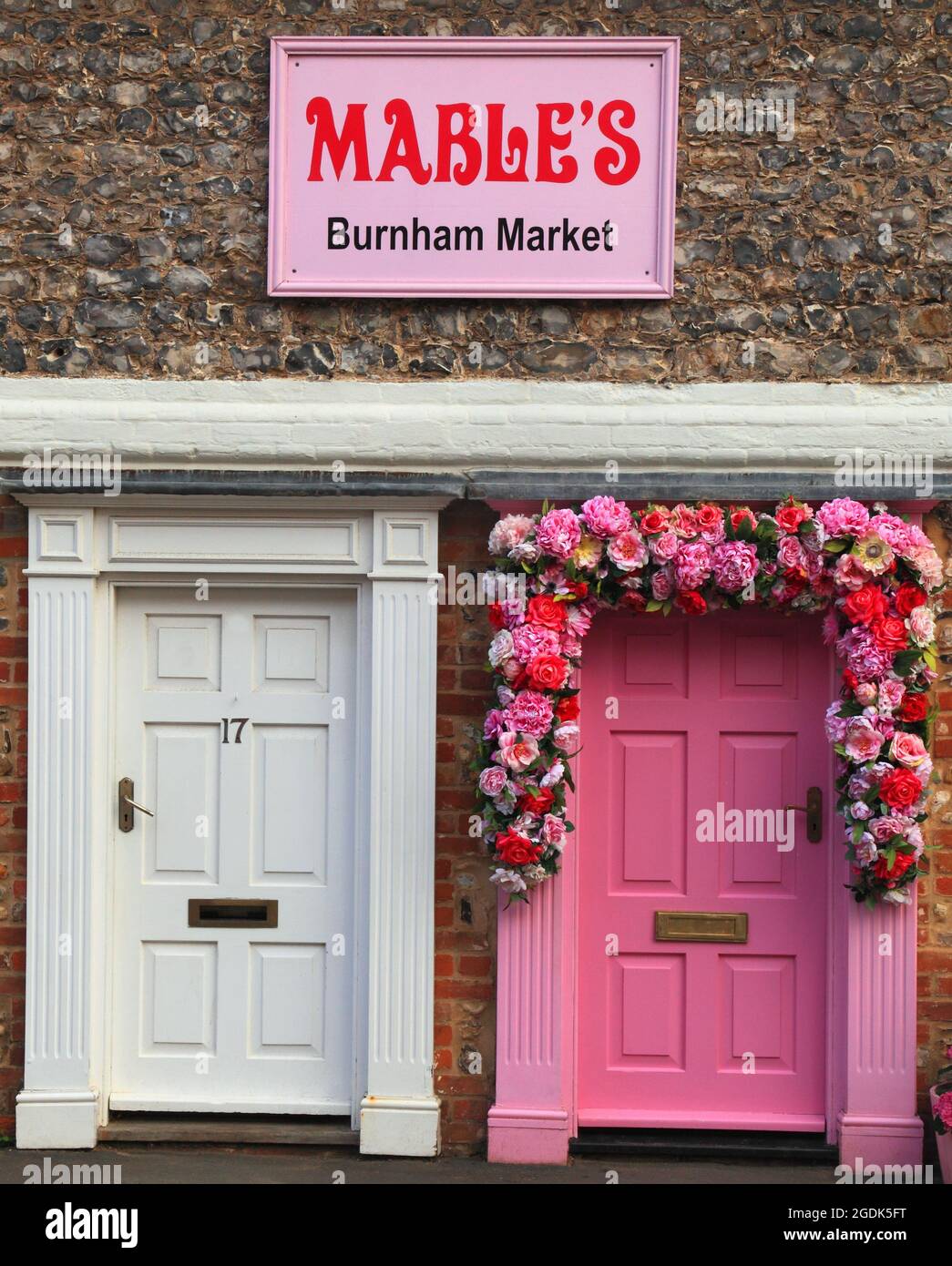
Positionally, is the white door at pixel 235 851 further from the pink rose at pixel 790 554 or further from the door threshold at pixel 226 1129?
the pink rose at pixel 790 554

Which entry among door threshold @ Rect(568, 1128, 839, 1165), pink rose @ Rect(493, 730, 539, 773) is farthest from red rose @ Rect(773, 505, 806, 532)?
door threshold @ Rect(568, 1128, 839, 1165)

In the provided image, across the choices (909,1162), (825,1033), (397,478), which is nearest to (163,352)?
(397,478)

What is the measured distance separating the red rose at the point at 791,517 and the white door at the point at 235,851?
171cm

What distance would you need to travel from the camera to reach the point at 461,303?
5.69 meters

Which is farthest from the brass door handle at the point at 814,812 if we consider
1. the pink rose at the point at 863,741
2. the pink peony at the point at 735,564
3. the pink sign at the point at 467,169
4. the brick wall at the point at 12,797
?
the brick wall at the point at 12,797

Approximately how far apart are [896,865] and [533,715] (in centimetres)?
144

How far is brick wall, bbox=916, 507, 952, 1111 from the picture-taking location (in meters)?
5.56

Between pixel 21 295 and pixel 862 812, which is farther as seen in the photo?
pixel 21 295

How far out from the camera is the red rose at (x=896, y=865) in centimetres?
533

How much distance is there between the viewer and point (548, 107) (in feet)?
18.5

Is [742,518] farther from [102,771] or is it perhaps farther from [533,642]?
[102,771]

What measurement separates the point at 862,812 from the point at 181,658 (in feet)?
8.94

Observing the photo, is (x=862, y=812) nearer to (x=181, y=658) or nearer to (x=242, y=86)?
(x=181, y=658)

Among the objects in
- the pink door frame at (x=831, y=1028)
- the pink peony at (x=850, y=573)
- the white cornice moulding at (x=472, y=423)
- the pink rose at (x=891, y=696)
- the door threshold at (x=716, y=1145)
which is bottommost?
the door threshold at (x=716, y=1145)
